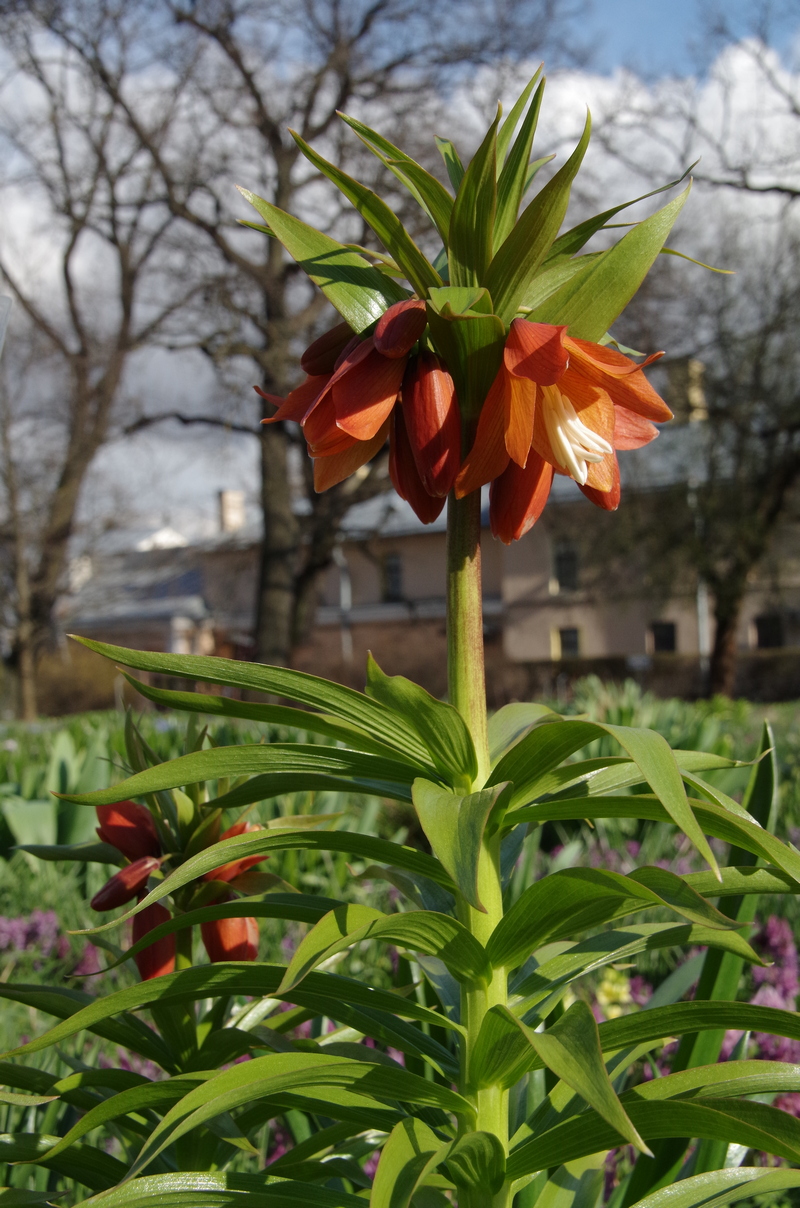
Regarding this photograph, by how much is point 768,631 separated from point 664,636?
2.67 meters

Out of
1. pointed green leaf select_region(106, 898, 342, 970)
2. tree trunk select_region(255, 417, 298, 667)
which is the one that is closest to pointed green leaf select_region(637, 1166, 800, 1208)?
pointed green leaf select_region(106, 898, 342, 970)

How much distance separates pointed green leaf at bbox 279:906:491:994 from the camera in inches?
25.0

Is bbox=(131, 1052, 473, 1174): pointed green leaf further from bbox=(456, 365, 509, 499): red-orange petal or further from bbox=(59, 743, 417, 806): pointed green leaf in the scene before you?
bbox=(456, 365, 509, 499): red-orange petal

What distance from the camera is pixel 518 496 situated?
828 millimetres

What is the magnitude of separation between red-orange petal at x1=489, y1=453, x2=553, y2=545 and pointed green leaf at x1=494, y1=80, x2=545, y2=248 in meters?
0.19

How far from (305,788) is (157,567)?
61.4 feet

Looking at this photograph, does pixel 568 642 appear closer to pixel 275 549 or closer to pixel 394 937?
pixel 275 549

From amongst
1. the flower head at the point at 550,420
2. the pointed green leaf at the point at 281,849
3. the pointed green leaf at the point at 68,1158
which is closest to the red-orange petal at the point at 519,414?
the flower head at the point at 550,420

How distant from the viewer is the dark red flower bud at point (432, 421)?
76cm

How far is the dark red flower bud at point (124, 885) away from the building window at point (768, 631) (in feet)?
79.6

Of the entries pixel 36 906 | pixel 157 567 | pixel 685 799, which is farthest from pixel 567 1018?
pixel 157 567

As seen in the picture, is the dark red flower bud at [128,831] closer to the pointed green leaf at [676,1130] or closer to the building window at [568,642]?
the pointed green leaf at [676,1130]

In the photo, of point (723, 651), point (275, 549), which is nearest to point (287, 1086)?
point (275, 549)

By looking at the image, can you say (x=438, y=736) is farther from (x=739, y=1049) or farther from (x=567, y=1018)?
(x=739, y=1049)
